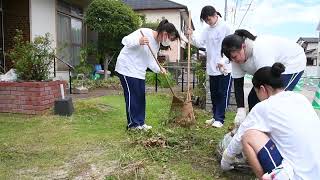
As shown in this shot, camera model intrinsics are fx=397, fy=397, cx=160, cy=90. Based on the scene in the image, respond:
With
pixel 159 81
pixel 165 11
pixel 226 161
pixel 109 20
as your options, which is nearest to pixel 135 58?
pixel 226 161

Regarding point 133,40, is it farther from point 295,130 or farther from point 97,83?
point 97,83

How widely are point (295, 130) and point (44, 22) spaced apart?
30.0 ft

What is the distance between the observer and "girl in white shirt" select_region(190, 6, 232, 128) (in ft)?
18.1

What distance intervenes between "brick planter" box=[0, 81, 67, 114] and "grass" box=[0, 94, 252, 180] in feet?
0.54

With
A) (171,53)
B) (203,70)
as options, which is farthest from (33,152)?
(171,53)

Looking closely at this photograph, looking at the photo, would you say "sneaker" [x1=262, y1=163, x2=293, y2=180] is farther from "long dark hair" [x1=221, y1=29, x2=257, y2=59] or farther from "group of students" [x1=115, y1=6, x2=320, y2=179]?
"long dark hair" [x1=221, y1=29, x2=257, y2=59]

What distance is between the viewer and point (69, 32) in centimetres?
1255

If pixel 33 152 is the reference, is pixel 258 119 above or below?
above

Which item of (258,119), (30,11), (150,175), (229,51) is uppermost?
(30,11)

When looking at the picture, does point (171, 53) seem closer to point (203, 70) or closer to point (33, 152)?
point (203, 70)

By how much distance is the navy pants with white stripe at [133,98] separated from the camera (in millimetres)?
5047

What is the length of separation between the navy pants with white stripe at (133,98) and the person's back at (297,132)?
8.82ft

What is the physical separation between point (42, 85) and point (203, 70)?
357cm

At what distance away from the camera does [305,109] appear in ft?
8.41
